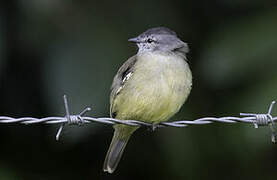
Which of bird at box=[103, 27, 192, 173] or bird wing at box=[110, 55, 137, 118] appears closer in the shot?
bird at box=[103, 27, 192, 173]

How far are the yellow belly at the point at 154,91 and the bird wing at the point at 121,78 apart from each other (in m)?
0.06

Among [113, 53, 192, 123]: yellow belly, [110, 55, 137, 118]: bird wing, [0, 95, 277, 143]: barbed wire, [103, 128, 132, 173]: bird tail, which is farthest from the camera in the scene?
[103, 128, 132, 173]: bird tail

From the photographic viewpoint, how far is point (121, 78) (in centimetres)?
589

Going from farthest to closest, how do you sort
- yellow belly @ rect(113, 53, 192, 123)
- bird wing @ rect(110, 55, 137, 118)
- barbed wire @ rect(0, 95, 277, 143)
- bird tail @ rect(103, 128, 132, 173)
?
bird tail @ rect(103, 128, 132, 173), bird wing @ rect(110, 55, 137, 118), yellow belly @ rect(113, 53, 192, 123), barbed wire @ rect(0, 95, 277, 143)

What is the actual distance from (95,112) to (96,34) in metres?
0.94

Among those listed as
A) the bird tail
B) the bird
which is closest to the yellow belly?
the bird

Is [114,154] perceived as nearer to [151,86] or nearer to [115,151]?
[115,151]

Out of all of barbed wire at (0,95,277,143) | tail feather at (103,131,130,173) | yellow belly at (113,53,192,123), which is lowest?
tail feather at (103,131,130,173)

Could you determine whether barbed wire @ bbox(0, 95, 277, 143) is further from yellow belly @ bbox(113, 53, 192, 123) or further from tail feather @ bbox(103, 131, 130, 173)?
tail feather @ bbox(103, 131, 130, 173)

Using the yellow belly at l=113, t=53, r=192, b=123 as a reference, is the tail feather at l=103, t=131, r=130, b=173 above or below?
below

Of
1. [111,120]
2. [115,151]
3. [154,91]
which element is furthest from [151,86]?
[111,120]

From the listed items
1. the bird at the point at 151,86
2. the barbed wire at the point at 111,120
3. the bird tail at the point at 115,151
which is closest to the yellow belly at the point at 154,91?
the bird at the point at 151,86

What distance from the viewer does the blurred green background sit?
621cm

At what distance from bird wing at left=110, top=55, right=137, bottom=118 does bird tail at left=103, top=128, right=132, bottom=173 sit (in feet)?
0.86
